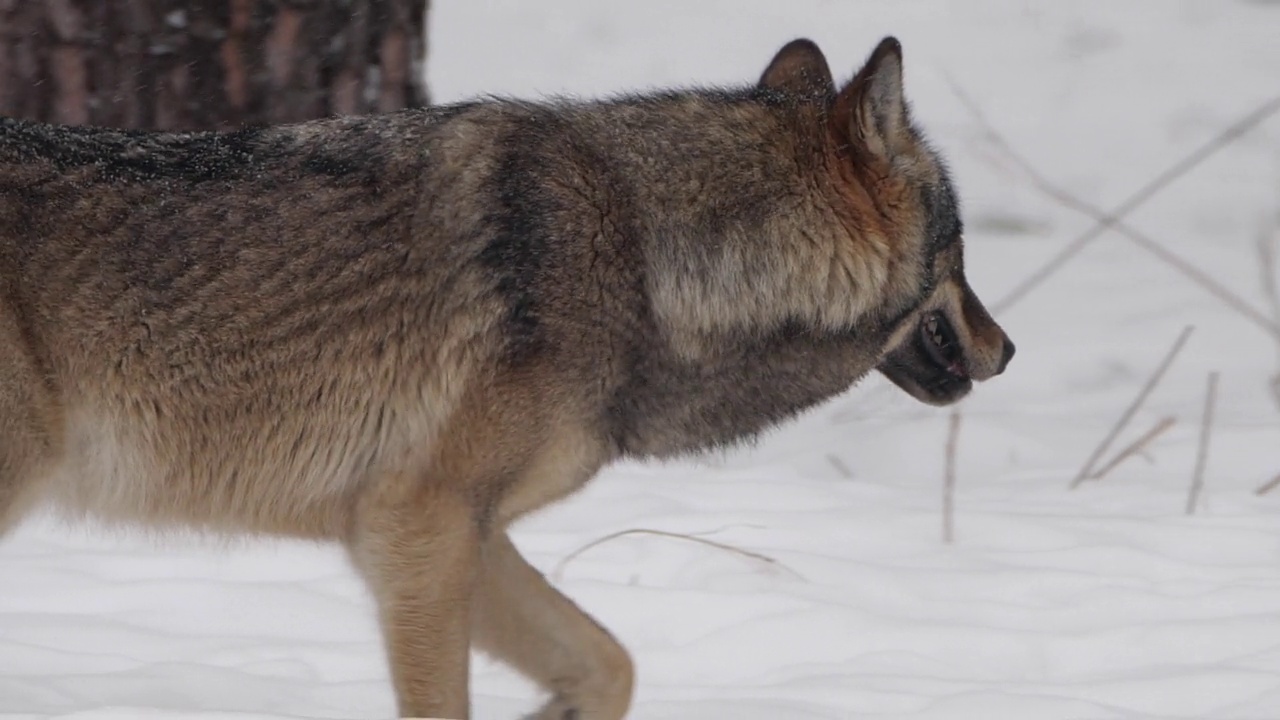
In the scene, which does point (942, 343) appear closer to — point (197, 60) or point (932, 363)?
point (932, 363)

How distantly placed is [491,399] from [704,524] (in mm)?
1844

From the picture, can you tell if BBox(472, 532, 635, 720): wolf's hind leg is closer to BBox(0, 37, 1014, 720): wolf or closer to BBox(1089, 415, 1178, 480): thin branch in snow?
BBox(0, 37, 1014, 720): wolf

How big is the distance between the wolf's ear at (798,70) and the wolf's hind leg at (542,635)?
4.13 ft

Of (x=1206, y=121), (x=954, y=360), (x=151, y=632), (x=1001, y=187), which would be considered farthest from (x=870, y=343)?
(x=1206, y=121)

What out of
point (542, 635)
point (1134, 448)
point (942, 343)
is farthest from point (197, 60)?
point (1134, 448)

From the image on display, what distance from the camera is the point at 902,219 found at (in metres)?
3.84

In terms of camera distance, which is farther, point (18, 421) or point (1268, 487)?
point (1268, 487)

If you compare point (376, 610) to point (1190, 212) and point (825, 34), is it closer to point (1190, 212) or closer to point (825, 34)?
point (1190, 212)

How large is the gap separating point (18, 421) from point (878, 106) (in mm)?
1851

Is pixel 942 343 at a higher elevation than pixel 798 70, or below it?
below

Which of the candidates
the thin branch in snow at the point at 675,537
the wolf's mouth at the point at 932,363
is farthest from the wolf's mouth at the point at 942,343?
the thin branch in snow at the point at 675,537

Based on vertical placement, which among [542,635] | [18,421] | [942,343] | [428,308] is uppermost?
[428,308]

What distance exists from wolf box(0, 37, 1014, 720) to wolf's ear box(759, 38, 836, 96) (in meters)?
0.26

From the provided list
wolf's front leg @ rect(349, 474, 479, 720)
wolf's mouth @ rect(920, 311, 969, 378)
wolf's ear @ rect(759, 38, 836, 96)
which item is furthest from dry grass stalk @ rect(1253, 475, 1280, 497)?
wolf's front leg @ rect(349, 474, 479, 720)
